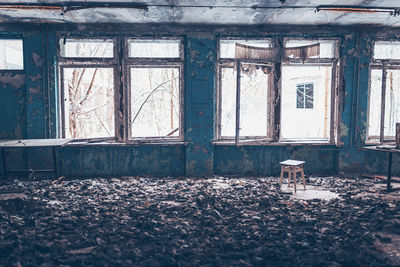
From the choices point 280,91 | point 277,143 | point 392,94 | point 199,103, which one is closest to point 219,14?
point 199,103

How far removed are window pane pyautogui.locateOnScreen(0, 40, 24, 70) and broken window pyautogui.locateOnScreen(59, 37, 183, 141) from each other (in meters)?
0.80

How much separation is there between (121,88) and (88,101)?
0.68 m

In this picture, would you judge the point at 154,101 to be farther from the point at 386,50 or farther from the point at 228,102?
the point at 386,50

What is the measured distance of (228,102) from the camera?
6.35m

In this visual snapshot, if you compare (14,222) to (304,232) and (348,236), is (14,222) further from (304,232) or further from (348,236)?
(348,236)

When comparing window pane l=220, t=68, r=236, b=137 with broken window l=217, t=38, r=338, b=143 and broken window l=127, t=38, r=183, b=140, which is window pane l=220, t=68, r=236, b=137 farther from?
broken window l=127, t=38, r=183, b=140

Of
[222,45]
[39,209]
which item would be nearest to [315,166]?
[222,45]

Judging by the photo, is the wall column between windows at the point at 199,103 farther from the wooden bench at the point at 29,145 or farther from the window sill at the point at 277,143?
the wooden bench at the point at 29,145

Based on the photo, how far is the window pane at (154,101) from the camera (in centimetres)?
620

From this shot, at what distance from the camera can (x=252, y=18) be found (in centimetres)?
555

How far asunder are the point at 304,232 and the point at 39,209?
10.6 ft

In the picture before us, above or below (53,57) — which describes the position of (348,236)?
below

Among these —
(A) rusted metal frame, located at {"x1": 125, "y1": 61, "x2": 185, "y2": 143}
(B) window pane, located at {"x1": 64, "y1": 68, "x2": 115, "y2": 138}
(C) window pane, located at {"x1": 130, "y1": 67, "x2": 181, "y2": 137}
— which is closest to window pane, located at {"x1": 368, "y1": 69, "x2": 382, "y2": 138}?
(A) rusted metal frame, located at {"x1": 125, "y1": 61, "x2": 185, "y2": 143}

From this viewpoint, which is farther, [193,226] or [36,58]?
[36,58]
